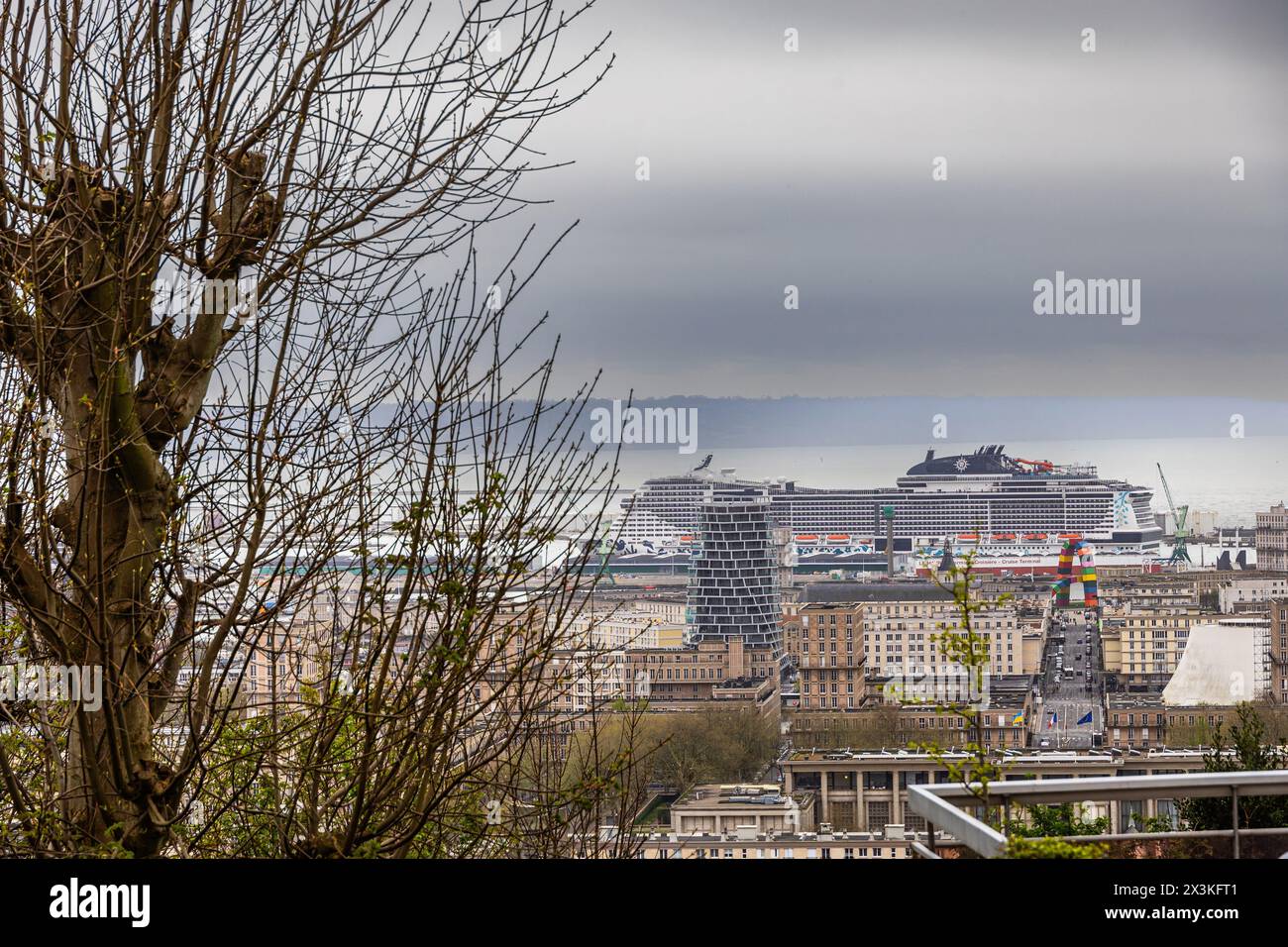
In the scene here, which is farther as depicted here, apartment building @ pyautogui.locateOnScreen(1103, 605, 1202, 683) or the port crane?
the port crane

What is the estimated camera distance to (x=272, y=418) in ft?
7.50

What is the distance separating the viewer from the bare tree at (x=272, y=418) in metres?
2.10

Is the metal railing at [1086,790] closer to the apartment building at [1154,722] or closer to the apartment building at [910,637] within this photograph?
the apartment building at [910,637]

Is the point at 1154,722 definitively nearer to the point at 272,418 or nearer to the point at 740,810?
the point at 740,810

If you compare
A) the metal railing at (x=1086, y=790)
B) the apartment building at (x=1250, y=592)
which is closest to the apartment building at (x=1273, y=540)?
the apartment building at (x=1250, y=592)

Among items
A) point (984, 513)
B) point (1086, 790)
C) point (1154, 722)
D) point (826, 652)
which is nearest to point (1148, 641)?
point (1154, 722)

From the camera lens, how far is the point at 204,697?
210 centimetres

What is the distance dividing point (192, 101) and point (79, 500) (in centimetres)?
80

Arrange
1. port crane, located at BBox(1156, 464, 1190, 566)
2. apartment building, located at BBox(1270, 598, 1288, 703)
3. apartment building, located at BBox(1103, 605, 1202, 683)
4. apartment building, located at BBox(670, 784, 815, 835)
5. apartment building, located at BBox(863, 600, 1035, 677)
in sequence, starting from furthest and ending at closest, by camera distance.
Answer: port crane, located at BBox(1156, 464, 1190, 566)
apartment building, located at BBox(1103, 605, 1202, 683)
apartment building, located at BBox(1270, 598, 1288, 703)
apartment building, located at BBox(863, 600, 1035, 677)
apartment building, located at BBox(670, 784, 815, 835)

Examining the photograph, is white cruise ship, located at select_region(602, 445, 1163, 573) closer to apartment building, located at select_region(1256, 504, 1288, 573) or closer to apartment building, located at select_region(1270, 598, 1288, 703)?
apartment building, located at select_region(1256, 504, 1288, 573)

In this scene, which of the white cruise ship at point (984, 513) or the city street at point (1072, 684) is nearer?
the city street at point (1072, 684)

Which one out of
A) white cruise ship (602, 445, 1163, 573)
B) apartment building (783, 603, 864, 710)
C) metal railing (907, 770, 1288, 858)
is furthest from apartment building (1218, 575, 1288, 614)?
metal railing (907, 770, 1288, 858)

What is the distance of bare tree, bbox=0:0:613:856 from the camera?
2.10 m

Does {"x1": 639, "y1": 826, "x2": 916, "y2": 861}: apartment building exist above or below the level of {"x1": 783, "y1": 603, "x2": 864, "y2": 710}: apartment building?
below
